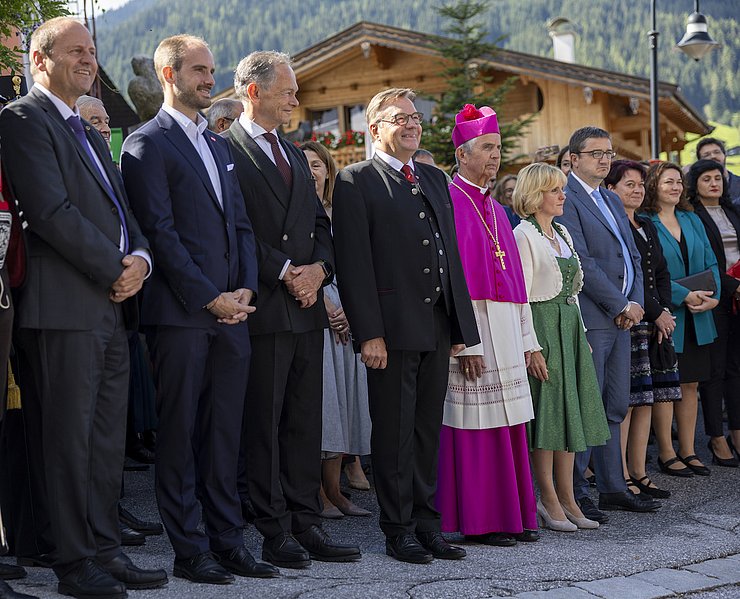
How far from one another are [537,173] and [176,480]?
2.85m

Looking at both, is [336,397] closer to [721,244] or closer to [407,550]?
[407,550]

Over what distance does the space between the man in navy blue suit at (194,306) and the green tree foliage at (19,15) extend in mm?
1573

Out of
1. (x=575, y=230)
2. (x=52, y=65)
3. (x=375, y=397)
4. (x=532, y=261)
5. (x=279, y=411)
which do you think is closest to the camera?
(x=52, y=65)

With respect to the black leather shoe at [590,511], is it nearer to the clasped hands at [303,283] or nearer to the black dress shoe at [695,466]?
the black dress shoe at [695,466]

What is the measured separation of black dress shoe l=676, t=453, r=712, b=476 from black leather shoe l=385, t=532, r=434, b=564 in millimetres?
3085

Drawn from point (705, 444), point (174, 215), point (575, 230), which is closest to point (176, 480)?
point (174, 215)

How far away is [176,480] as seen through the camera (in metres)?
4.69

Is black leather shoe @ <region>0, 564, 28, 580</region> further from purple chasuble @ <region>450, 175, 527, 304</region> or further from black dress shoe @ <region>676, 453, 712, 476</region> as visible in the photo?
black dress shoe @ <region>676, 453, 712, 476</region>

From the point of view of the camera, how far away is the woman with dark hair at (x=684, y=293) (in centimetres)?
784

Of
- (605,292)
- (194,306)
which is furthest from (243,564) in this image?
(605,292)

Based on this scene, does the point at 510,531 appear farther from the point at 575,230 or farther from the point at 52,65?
the point at 52,65

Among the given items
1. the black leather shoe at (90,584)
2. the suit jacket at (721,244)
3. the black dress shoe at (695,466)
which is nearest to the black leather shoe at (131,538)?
the black leather shoe at (90,584)

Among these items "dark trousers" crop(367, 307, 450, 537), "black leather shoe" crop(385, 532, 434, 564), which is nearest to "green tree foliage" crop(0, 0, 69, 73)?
"dark trousers" crop(367, 307, 450, 537)

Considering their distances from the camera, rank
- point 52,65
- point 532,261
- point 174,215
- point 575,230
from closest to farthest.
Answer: point 52,65
point 174,215
point 532,261
point 575,230
